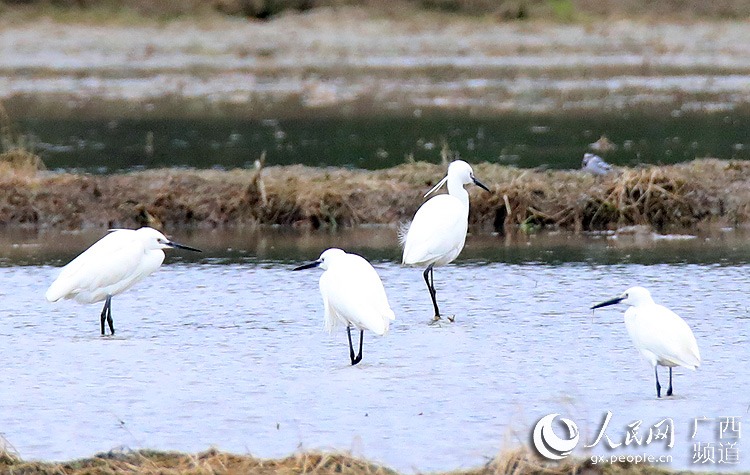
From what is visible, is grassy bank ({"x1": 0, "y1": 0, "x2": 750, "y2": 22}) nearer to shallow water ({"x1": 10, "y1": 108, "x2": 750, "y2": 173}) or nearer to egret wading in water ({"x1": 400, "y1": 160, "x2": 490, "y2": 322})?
shallow water ({"x1": 10, "y1": 108, "x2": 750, "y2": 173})

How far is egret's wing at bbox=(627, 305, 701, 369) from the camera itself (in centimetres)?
675

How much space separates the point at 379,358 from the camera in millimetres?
8203

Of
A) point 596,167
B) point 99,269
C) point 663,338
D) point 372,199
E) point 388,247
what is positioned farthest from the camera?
point 596,167

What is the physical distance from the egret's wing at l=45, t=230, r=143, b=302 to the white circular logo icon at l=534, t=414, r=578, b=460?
13.3 feet

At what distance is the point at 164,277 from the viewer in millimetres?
11211

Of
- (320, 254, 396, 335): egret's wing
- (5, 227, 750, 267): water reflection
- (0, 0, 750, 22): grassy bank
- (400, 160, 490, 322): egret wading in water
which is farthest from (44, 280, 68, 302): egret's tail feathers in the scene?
(0, 0, 750, 22): grassy bank

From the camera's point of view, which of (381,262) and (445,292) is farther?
(381,262)

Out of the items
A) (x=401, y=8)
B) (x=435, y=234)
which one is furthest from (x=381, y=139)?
(x=401, y=8)

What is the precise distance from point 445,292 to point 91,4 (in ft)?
99.1

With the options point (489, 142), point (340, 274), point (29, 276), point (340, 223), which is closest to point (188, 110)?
point (489, 142)

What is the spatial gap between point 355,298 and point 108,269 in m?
2.17

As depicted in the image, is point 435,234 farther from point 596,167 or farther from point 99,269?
point 596,167

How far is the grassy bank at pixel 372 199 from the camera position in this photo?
12898 mm

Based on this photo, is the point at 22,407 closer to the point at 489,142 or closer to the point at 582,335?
the point at 582,335
